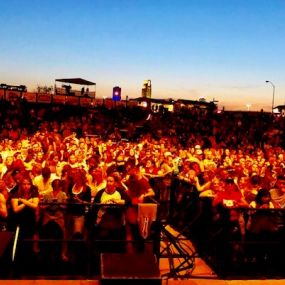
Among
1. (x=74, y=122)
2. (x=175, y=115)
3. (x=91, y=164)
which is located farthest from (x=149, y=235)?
(x=175, y=115)

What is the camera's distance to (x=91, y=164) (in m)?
11.8

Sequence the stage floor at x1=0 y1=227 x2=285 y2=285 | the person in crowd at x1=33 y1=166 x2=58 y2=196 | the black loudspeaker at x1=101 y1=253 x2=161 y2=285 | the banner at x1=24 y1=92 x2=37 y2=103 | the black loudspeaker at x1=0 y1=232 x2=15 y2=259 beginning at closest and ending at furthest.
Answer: the black loudspeaker at x1=101 y1=253 x2=161 y2=285
the black loudspeaker at x1=0 y1=232 x2=15 y2=259
the stage floor at x1=0 y1=227 x2=285 y2=285
the person in crowd at x1=33 y1=166 x2=58 y2=196
the banner at x1=24 y1=92 x2=37 y2=103

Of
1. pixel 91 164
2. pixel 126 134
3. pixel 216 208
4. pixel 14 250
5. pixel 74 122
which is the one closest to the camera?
pixel 14 250

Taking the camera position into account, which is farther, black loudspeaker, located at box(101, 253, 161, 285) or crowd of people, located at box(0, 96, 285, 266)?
crowd of people, located at box(0, 96, 285, 266)

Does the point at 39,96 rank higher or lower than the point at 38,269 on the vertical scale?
higher

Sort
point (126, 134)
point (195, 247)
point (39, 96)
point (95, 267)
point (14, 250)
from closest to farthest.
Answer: point (14, 250)
point (95, 267)
point (195, 247)
point (126, 134)
point (39, 96)

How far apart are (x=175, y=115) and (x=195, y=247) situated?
99.1ft

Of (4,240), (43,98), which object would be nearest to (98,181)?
(4,240)


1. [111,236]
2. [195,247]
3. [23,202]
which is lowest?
[195,247]

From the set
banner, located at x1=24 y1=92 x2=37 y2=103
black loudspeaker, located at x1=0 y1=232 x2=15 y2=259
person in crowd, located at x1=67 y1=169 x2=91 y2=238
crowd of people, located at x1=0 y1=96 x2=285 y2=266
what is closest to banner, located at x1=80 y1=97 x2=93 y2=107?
banner, located at x1=24 y1=92 x2=37 y2=103

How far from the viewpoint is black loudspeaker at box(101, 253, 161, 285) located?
5531mm

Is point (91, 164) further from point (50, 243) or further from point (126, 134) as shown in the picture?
point (126, 134)

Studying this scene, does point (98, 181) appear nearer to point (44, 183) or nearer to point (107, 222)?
point (44, 183)

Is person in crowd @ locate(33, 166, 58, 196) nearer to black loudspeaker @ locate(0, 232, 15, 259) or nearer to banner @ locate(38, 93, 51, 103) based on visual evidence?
black loudspeaker @ locate(0, 232, 15, 259)
